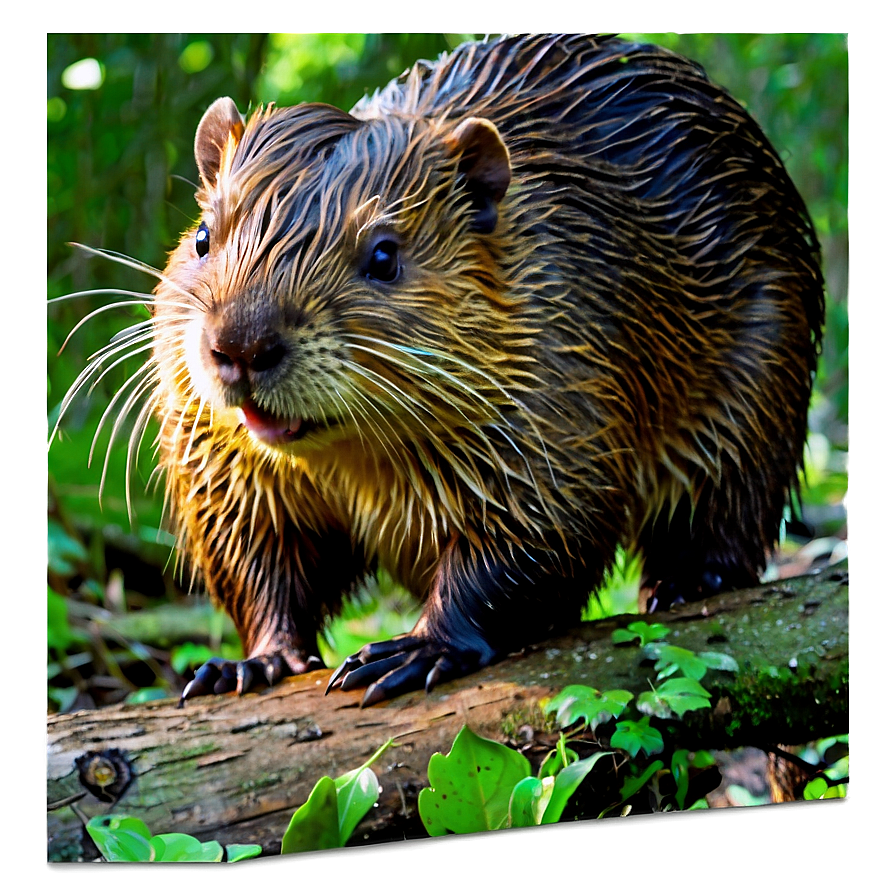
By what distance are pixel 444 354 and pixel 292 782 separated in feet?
3.73

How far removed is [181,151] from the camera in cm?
350

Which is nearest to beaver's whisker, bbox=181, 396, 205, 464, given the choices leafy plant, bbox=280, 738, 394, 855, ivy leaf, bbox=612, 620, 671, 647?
leafy plant, bbox=280, 738, 394, 855

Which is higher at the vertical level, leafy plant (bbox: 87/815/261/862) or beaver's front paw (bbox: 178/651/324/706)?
beaver's front paw (bbox: 178/651/324/706)

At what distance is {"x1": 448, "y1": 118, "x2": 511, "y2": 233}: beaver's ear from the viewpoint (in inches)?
122

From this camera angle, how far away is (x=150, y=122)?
3.49 metres

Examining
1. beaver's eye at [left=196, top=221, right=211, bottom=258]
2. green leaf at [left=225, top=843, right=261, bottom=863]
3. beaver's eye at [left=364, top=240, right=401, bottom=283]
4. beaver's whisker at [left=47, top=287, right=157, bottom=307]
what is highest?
beaver's eye at [left=196, top=221, right=211, bottom=258]

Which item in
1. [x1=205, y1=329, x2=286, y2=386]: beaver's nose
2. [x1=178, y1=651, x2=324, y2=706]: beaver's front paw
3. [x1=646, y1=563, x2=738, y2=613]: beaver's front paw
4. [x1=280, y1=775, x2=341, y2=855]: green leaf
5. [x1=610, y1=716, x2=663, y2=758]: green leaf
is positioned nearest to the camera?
[x1=205, y1=329, x2=286, y2=386]: beaver's nose

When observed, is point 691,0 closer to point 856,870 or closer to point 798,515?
point 798,515

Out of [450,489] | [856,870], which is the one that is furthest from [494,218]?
[856,870]

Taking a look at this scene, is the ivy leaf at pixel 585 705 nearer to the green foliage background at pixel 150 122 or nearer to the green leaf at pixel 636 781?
the green leaf at pixel 636 781

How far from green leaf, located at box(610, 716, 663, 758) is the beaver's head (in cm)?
95

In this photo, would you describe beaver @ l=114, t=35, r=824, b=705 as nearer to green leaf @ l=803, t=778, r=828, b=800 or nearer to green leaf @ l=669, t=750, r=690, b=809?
green leaf @ l=669, t=750, r=690, b=809

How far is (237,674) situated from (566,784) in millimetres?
933

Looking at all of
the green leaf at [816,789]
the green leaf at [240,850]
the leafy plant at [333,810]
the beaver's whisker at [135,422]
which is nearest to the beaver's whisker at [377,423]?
the beaver's whisker at [135,422]
